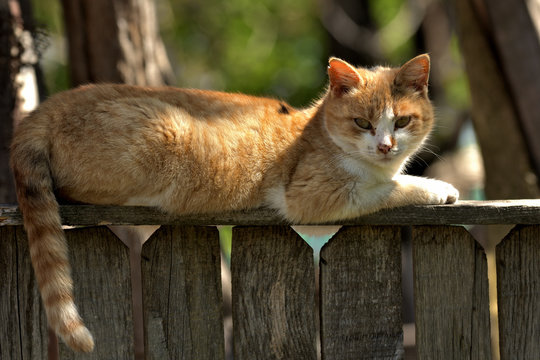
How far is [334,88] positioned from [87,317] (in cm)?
170

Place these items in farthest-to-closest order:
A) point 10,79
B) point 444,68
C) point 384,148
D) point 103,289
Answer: point 444,68
point 10,79
point 384,148
point 103,289

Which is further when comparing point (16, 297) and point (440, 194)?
point (440, 194)

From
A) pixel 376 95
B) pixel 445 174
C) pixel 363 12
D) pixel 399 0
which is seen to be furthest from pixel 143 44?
pixel 399 0

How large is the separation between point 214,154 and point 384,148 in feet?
2.68

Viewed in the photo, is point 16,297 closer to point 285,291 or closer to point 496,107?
point 285,291

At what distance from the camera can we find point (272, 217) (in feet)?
8.50

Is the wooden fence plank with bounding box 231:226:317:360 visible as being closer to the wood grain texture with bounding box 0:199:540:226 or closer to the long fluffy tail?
the wood grain texture with bounding box 0:199:540:226

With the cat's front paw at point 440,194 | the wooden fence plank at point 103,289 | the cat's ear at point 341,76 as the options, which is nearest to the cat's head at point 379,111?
the cat's ear at point 341,76

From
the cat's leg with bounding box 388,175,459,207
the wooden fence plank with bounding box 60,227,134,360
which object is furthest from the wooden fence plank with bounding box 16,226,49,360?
the cat's leg with bounding box 388,175,459,207

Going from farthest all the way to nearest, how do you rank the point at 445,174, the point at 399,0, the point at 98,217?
1. the point at 399,0
2. the point at 445,174
3. the point at 98,217

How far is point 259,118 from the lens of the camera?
129 inches

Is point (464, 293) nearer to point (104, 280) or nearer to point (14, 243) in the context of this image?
point (104, 280)


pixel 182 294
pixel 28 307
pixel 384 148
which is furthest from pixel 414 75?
pixel 28 307

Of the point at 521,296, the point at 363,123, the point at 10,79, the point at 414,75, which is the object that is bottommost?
the point at 521,296
